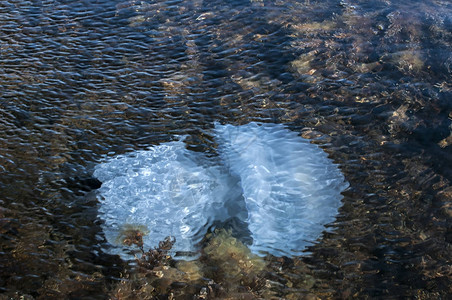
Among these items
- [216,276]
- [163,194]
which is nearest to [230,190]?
[163,194]

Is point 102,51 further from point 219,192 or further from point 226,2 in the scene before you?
point 219,192

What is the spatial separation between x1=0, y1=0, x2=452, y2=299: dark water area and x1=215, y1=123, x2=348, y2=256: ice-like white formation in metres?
0.14

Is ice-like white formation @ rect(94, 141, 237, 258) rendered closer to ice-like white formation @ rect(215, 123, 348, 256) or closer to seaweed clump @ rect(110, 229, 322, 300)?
seaweed clump @ rect(110, 229, 322, 300)

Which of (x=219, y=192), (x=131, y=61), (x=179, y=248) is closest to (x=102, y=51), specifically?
(x=131, y=61)

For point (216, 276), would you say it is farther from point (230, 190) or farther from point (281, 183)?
point (281, 183)

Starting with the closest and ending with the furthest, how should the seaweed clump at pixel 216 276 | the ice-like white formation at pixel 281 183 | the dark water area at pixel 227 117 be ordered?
the seaweed clump at pixel 216 276 < the dark water area at pixel 227 117 < the ice-like white formation at pixel 281 183

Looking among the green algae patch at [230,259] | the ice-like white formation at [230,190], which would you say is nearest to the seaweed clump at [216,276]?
the green algae patch at [230,259]

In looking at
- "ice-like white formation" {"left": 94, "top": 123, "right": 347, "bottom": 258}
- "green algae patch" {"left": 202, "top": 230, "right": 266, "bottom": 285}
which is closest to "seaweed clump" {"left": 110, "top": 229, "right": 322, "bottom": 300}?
"green algae patch" {"left": 202, "top": 230, "right": 266, "bottom": 285}

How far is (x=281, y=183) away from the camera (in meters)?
4.38

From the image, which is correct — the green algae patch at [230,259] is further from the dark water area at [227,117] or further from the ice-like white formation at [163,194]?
the ice-like white formation at [163,194]

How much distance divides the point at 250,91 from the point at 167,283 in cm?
283

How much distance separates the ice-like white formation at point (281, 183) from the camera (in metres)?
3.99

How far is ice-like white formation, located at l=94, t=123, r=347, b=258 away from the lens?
4020 millimetres

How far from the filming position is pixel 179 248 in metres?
3.91
